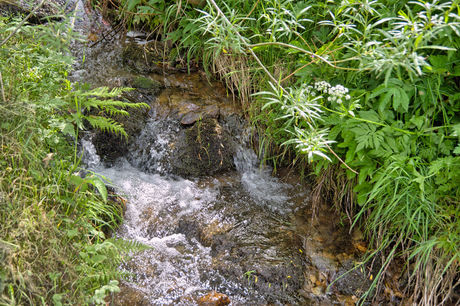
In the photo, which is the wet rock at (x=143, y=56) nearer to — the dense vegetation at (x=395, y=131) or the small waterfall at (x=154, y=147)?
the small waterfall at (x=154, y=147)

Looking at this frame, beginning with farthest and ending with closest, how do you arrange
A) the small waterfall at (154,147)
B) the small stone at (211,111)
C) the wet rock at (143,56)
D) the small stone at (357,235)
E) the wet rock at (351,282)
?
the wet rock at (143,56), the small stone at (211,111), the small waterfall at (154,147), the small stone at (357,235), the wet rock at (351,282)

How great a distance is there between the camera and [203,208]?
3451 mm

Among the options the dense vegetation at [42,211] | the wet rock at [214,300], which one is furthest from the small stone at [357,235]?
the dense vegetation at [42,211]

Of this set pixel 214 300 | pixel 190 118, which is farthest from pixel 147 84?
pixel 214 300

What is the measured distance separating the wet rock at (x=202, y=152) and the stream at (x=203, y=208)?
0.01 meters

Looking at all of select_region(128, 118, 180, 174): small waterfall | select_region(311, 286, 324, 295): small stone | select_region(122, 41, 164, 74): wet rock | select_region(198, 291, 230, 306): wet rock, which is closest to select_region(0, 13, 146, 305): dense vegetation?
select_region(198, 291, 230, 306): wet rock

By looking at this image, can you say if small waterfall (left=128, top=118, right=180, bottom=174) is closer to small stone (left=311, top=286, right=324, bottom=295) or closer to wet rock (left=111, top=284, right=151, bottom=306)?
wet rock (left=111, top=284, right=151, bottom=306)

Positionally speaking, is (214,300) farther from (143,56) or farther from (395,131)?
(143,56)

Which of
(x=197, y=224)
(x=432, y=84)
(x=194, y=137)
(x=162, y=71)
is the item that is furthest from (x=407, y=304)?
(x=162, y=71)

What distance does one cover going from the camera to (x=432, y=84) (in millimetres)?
2500

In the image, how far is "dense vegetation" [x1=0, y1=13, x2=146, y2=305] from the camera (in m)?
1.87

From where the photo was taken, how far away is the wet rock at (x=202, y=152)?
3881 millimetres

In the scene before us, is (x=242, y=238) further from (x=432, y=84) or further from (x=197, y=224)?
(x=432, y=84)

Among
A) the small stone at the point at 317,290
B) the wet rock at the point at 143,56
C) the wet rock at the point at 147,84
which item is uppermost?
the wet rock at the point at 143,56
